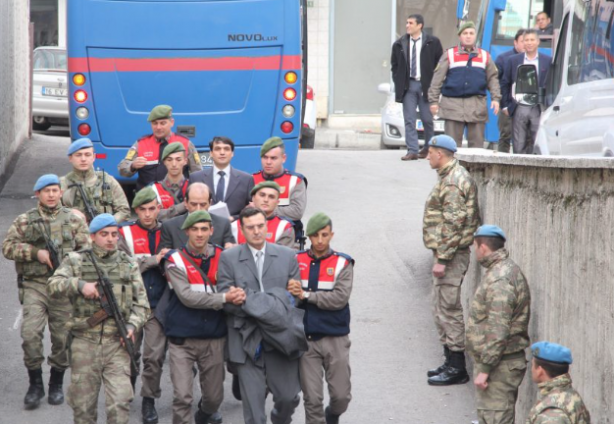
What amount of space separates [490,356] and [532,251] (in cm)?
96

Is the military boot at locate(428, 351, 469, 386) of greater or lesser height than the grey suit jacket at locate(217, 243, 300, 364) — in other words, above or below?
below

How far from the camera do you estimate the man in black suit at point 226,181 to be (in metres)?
9.59

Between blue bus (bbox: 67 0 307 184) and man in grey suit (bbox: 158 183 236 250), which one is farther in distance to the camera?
blue bus (bbox: 67 0 307 184)

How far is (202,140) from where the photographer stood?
1370 cm

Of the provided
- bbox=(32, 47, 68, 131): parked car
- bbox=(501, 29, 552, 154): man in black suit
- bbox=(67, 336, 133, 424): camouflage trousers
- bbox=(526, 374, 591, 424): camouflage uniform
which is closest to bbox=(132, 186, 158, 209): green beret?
bbox=(67, 336, 133, 424): camouflage trousers

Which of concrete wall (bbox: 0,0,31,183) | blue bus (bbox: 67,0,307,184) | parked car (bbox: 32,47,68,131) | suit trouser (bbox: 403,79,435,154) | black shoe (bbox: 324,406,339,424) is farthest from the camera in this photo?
parked car (bbox: 32,47,68,131)

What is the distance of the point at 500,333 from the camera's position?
7.55 metres

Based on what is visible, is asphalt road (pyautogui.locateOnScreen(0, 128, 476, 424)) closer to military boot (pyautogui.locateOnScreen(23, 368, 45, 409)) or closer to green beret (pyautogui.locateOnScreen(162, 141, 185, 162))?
military boot (pyautogui.locateOnScreen(23, 368, 45, 409))

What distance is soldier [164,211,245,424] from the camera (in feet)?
25.8

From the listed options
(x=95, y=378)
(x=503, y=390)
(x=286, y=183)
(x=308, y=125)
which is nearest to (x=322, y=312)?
(x=503, y=390)

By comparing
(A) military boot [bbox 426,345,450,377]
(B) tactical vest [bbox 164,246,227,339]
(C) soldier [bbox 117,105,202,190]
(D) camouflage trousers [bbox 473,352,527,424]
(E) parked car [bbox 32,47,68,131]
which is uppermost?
(E) parked car [bbox 32,47,68,131]

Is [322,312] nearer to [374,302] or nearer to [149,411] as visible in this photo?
[149,411]

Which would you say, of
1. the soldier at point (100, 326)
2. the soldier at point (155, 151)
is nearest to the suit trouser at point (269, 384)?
the soldier at point (100, 326)

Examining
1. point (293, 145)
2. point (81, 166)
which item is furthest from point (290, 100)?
point (81, 166)
